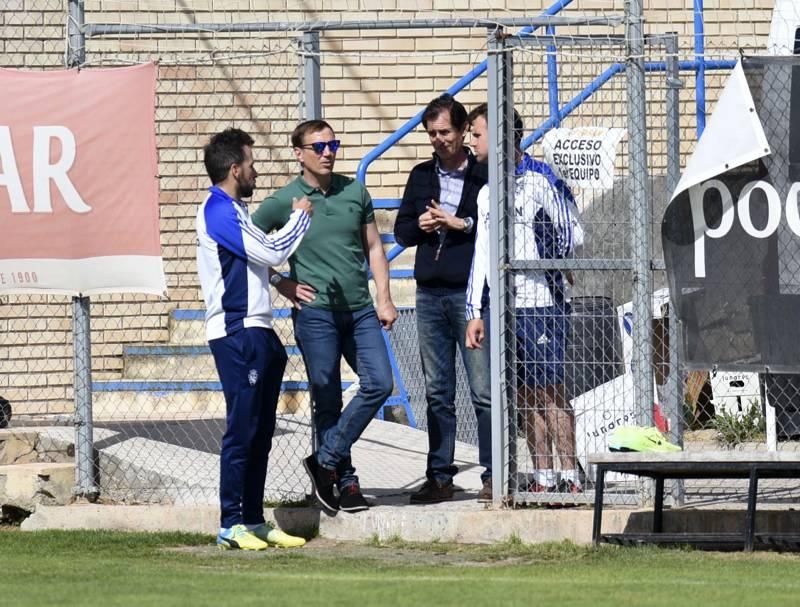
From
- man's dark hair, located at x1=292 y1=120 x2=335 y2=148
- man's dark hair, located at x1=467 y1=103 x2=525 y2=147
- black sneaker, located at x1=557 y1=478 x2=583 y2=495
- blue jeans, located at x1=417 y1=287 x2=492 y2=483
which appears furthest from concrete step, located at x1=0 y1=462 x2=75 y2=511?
man's dark hair, located at x1=467 y1=103 x2=525 y2=147

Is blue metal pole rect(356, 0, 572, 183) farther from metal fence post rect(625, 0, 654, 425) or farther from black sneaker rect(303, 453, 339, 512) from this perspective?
black sneaker rect(303, 453, 339, 512)

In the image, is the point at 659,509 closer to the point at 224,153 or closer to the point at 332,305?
the point at 332,305

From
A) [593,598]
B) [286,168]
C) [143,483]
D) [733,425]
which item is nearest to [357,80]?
[286,168]

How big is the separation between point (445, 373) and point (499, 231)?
936 millimetres

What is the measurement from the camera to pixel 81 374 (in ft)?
32.9

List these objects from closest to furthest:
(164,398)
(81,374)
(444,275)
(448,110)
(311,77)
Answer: (448,110), (444,275), (311,77), (81,374), (164,398)

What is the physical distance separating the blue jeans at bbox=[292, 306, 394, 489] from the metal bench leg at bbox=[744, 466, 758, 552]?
6.45ft

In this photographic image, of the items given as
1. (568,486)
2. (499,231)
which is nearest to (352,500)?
(568,486)

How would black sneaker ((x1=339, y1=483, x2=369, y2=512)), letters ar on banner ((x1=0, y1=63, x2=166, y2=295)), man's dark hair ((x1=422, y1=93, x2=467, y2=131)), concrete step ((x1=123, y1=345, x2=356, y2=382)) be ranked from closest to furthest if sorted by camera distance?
black sneaker ((x1=339, y1=483, x2=369, y2=512)) < man's dark hair ((x1=422, y1=93, x2=467, y2=131)) < letters ar on banner ((x1=0, y1=63, x2=166, y2=295)) < concrete step ((x1=123, y1=345, x2=356, y2=382))

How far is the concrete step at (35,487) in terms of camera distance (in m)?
10.0

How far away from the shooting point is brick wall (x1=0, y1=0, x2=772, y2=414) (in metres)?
13.4

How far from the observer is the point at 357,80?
48.4ft

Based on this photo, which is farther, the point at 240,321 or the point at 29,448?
the point at 29,448

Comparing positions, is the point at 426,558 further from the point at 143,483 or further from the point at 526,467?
the point at 143,483
